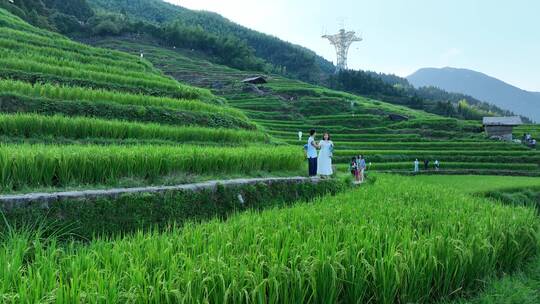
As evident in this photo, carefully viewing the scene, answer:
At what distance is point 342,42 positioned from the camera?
102188mm

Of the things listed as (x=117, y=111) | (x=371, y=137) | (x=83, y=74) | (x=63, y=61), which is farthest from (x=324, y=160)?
(x=371, y=137)

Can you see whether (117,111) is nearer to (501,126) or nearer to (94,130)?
(94,130)

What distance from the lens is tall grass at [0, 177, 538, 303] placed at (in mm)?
2717

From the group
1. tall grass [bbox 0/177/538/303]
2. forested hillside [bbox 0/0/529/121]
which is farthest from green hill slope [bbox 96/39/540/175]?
tall grass [bbox 0/177/538/303]

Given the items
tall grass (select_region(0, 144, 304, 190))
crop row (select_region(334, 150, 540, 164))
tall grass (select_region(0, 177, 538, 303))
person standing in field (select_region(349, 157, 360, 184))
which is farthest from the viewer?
crop row (select_region(334, 150, 540, 164))

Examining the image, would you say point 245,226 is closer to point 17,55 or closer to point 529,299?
point 529,299

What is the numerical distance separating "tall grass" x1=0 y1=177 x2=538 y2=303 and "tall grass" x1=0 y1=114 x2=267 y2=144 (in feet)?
18.7

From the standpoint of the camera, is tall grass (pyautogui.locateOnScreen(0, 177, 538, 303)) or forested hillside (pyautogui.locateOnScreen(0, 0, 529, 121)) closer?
tall grass (pyautogui.locateOnScreen(0, 177, 538, 303))

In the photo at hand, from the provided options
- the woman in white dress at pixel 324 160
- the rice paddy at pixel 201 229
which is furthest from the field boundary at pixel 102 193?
the woman in white dress at pixel 324 160

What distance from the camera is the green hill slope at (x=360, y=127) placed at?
95.8 feet

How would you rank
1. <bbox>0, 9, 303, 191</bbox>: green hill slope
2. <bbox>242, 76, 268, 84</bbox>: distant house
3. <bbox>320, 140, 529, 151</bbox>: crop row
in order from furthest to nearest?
<bbox>242, 76, 268, 84</bbox>: distant house, <bbox>320, 140, 529, 151</bbox>: crop row, <bbox>0, 9, 303, 191</bbox>: green hill slope

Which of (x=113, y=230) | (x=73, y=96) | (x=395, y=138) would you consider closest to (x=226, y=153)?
(x=113, y=230)

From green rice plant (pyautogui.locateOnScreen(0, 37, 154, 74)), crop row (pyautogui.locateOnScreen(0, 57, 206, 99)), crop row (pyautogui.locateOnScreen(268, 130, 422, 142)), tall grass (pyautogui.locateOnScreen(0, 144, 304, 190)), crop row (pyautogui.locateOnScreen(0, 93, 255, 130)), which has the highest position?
green rice plant (pyautogui.locateOnScreen(0, 37, 154, 74))

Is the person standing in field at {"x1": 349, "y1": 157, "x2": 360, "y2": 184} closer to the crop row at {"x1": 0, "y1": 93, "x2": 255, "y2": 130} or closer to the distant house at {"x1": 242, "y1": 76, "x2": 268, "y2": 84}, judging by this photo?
the crop row at {"x1": 0, "y1": 93, "x2": 255, "y2": 130}
